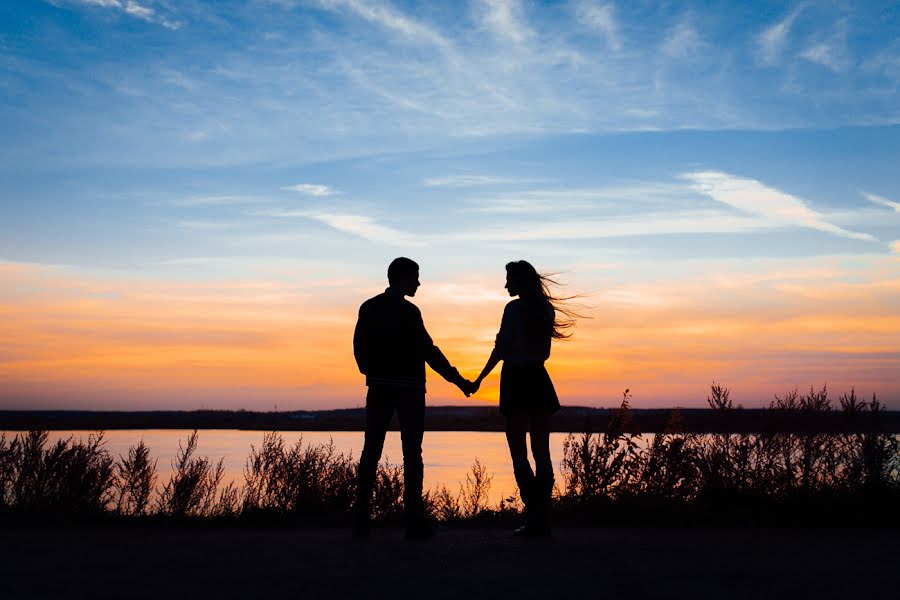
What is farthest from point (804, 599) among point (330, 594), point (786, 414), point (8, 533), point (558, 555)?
point (8, 533)

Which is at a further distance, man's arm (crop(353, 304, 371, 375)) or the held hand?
the held hand

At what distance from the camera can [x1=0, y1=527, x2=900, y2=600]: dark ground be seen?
5.03 meters

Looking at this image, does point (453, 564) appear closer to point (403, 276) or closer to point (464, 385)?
point (464, 385)

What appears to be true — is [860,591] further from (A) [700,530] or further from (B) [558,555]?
(A) [700,530]

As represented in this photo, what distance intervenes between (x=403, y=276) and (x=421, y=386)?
998mm

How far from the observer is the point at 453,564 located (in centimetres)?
584

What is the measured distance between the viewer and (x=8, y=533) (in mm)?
7188

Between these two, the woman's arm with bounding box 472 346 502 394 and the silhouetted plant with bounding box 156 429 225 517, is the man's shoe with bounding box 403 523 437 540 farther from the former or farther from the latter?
the silhouetted plant with bounding box 156 429 225 517

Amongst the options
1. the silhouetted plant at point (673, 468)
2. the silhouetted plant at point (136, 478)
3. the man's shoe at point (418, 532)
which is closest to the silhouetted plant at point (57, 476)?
the silhouetted plant at point (136, 478)

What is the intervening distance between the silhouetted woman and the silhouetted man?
0.72 meters

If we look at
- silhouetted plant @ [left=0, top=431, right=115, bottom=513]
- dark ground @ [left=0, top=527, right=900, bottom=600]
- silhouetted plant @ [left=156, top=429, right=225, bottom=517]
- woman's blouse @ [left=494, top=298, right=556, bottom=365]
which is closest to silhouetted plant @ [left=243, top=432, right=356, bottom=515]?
silhouetted plant @ [left=156, top=429, right=225, bottom=517]

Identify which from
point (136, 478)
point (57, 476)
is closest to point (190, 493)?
point (136, 478)

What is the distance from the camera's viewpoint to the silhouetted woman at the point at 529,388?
282 inches

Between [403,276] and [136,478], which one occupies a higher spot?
[403,276]
